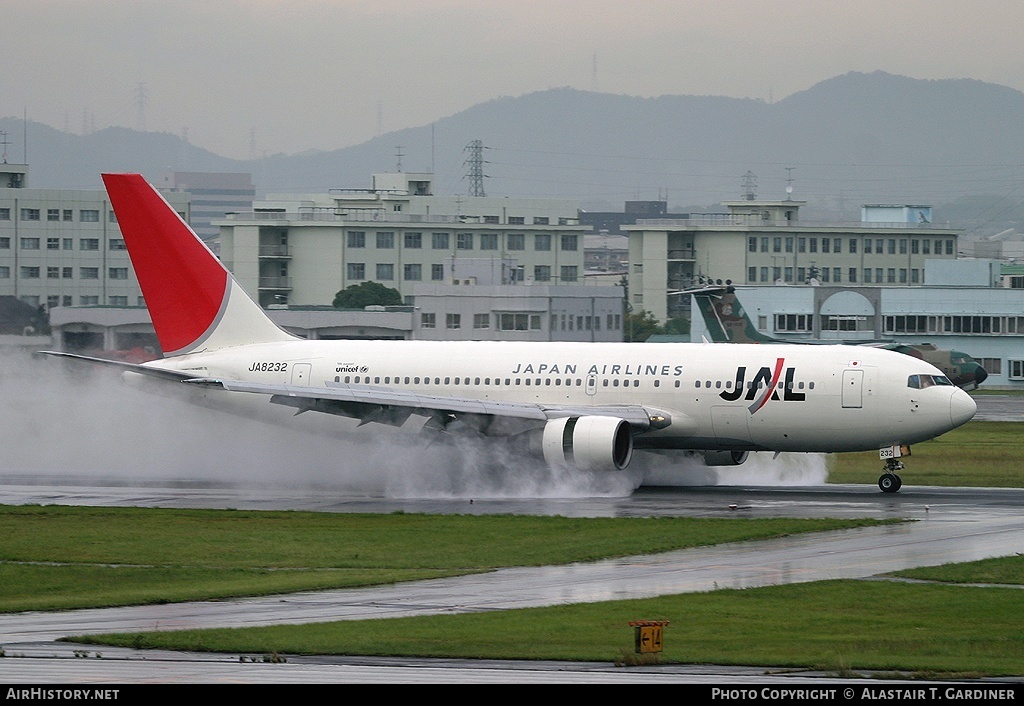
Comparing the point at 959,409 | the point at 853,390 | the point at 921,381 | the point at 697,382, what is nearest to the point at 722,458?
the point at 697,382

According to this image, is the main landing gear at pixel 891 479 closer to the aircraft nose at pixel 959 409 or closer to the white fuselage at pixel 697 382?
the white fuselage at pixel 697 382

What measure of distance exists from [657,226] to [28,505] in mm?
156566

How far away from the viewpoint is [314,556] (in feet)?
108

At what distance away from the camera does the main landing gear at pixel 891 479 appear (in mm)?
46625

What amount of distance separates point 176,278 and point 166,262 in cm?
65

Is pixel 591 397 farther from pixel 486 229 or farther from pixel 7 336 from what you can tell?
pixel 486 229

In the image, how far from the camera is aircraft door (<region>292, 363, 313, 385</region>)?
52.8 m

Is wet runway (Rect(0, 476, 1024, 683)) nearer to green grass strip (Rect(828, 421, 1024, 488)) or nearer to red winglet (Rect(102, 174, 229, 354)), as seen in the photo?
green grass strip (Rect(828, 421, 1024, 488))

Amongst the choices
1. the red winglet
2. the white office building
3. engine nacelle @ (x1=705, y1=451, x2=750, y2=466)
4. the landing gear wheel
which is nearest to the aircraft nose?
the landing gear wheel

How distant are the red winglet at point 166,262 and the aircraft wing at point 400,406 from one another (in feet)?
15.7

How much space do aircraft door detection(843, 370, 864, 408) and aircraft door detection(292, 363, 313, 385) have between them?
1809 cm

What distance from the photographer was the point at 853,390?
46.5m

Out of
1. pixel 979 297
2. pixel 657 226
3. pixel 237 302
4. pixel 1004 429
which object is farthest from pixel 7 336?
pixel 657 226

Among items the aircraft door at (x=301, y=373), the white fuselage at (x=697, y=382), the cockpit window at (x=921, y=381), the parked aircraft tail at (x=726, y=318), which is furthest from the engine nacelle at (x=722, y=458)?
the parked aircraft tail at (x=726, y=318)
